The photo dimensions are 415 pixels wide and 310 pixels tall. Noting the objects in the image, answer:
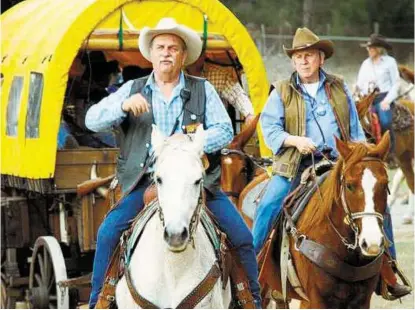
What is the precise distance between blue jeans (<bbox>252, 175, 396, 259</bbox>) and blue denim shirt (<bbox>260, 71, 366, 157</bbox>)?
0.32 metres

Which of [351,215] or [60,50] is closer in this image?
[351,215]

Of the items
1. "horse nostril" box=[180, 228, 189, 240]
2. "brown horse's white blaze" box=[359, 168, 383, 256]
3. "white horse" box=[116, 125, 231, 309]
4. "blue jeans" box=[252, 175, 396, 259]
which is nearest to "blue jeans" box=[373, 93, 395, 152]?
"blue jeans" box=[252, 175, 396, 259]

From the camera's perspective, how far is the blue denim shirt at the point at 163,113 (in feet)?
21.3

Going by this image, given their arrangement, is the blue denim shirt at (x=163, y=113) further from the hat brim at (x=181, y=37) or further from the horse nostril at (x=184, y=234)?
the horse nostril at (x=184, y=234)

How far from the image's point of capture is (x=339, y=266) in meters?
7.84

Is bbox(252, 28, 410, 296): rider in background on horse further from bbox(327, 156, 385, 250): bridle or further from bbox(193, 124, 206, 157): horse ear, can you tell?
Result: bbox(193, 124, 206, 157): horse ear

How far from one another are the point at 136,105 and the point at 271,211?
7.58 ft

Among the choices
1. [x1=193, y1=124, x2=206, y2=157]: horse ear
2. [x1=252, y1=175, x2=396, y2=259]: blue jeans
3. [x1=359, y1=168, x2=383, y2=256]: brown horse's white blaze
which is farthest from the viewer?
[x1=252, y1=175, x2=396, y2=259]: blue jeans

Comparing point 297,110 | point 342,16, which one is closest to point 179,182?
point 297,110

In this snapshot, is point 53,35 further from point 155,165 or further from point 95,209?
point 155,165

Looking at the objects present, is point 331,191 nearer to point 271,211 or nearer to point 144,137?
point 271,211

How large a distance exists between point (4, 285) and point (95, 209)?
4.67 ft

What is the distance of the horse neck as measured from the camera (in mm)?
7715

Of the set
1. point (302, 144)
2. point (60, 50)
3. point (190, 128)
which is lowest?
point (302, 144)
